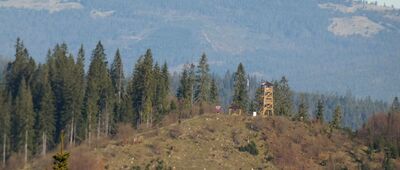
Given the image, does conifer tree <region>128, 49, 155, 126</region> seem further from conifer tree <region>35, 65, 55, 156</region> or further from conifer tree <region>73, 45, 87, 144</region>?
conifer tree <region>35, 65, 55, 156</region>

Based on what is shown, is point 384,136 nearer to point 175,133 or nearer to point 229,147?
point 229,147

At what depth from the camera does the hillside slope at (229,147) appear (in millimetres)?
111188

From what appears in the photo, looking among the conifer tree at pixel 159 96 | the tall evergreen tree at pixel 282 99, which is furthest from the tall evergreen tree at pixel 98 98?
the tall evergreen tree at pixel 282 99

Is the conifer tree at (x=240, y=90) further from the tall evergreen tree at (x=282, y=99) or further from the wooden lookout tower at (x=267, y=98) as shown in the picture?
the wooden lookout tower at (x=267, y=98)

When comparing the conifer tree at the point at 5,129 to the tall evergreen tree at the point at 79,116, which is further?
the tall evergreen tree at the point at 79,116

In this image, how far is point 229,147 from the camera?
11725cm

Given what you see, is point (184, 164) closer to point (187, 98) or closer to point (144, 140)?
point (144, 140)

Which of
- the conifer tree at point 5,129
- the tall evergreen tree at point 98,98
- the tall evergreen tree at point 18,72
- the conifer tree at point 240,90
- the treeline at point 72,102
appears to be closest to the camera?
the conifer tree at point 5,129

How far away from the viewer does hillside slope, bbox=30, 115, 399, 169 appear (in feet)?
365

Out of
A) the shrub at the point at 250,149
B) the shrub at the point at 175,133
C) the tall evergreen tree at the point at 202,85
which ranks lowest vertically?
the shrub at the point at 250,149

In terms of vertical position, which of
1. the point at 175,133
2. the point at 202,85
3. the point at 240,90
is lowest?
the point at 175,133

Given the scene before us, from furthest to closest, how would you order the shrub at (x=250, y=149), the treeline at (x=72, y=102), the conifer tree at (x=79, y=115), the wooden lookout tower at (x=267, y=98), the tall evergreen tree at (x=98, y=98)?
the wooden lookout tower at (x=267, y=98) → the tall evergreen tree at (x=98, y=98) → the conifer tree at (x=79, y=115) → the treeline at (x=72, y=102) → the shrub at (x=250, y=149)

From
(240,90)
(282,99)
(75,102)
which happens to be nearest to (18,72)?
(75,102)

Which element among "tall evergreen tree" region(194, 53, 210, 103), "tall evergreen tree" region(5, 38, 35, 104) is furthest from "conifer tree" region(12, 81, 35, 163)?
"tall evergreen tree" region(194, 53, 210, 103)
